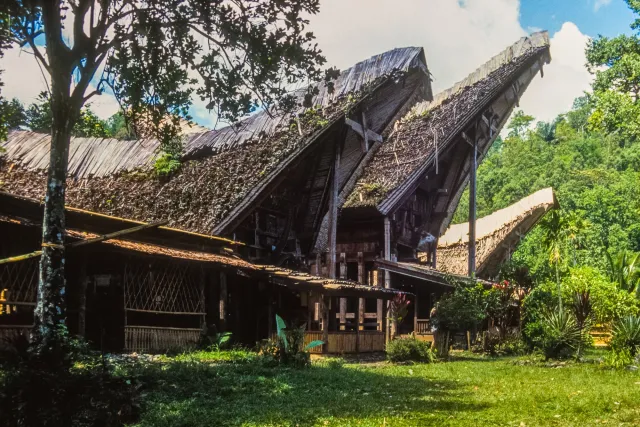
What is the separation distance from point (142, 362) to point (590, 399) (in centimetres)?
774

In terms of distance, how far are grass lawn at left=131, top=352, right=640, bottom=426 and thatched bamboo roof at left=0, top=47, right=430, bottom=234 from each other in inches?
241

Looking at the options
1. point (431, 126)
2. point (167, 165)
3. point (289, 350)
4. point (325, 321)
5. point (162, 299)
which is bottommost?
point (289, 350)

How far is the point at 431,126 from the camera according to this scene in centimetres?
2661

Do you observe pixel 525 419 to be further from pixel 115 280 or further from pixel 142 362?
Answer: pixel 115 280

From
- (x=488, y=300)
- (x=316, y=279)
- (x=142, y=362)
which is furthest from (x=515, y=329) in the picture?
(x=142, y=362)

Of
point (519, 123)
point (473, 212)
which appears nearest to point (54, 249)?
point (473, 212)

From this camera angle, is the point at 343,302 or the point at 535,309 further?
the point at 343,302

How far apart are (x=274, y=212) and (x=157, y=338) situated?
6.88m

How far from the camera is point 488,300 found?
20.6 metres

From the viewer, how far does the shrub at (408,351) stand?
1666cm

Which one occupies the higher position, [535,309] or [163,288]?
[163,288]

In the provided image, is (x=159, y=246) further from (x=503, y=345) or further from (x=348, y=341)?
(x=503, y=345)

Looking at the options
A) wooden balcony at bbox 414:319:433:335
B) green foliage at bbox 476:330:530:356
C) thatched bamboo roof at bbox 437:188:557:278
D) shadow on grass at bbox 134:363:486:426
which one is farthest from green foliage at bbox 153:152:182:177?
thatched bamboo roof at bbox 437:188:557:278

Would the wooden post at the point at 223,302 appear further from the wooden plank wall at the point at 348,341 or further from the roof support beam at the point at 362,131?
the roof support beam at the point at 362,131
